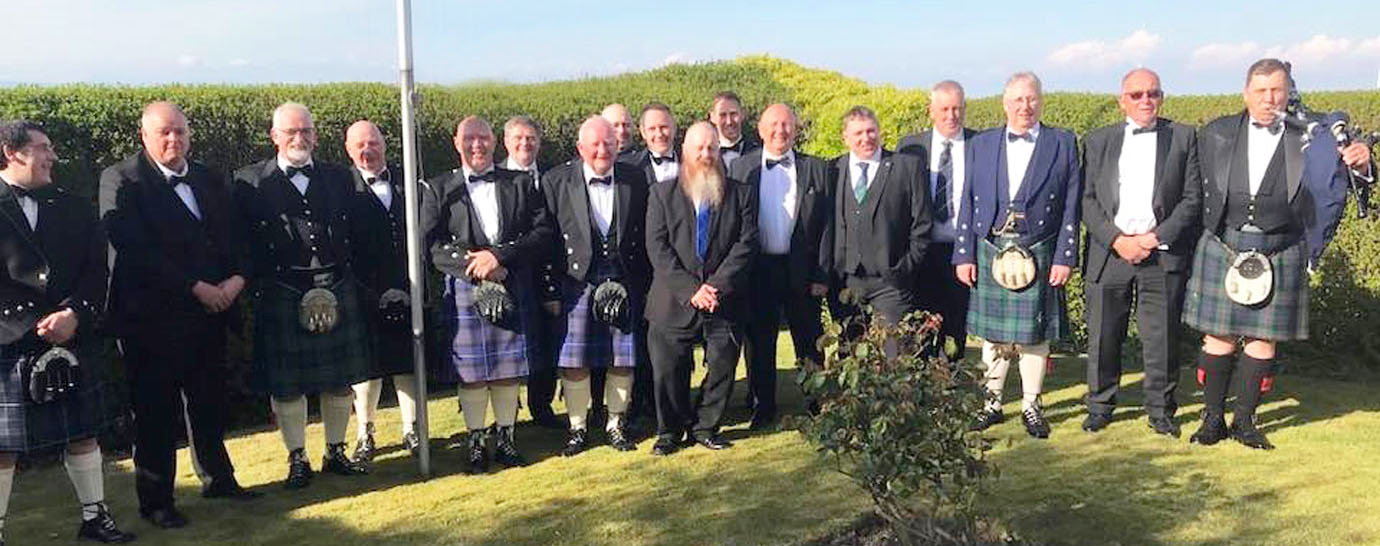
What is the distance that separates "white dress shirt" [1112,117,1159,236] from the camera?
199 inches

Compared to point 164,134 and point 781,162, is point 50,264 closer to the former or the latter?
point 164,134

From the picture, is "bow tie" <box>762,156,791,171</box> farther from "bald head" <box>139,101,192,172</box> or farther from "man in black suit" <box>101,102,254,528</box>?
"bald head" <box>139,101,192,172</box>

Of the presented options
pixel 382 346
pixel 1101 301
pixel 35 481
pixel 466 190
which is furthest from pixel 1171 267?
pixel 35 481

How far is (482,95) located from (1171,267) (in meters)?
4.48

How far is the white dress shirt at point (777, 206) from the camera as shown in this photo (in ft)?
17.6

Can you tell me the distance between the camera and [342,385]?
4.82 metres

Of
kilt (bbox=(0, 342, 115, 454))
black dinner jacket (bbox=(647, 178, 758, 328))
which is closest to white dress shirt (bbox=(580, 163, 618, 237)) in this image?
black dinner jacket (bbox=(647, 178, 758, 328))

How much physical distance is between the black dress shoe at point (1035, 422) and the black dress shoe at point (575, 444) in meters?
2.30

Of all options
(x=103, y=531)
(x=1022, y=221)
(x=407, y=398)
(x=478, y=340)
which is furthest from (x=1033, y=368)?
(x=103, y=531)

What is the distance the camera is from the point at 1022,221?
515 centimetres

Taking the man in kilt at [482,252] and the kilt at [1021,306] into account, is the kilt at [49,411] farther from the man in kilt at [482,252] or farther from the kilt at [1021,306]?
the kilt at [1021,306]

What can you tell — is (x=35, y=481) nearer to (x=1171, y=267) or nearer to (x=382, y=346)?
(x=382, y=346)

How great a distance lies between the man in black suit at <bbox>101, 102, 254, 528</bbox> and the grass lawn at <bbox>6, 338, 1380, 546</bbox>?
0.38 meters

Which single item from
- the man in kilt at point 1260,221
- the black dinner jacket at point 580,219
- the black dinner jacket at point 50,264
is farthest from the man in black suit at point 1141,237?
the black dinner jacket at point 50,264
